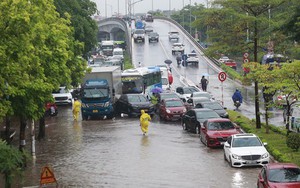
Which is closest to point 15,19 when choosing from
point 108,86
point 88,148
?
point 88,148

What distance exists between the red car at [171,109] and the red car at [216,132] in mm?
10149

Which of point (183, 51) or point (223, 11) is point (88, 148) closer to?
point (223, 11)

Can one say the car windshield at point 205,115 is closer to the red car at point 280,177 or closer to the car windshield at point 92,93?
the car windshield at point 92,93

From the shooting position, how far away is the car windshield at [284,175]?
21991 mm

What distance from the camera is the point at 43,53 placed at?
2827cm

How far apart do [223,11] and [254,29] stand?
1.94 metres

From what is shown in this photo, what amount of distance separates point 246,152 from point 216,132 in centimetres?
588

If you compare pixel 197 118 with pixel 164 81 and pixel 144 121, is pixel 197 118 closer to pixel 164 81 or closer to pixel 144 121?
pixel 144 121

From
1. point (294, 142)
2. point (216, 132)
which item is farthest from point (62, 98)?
point (294, 142)

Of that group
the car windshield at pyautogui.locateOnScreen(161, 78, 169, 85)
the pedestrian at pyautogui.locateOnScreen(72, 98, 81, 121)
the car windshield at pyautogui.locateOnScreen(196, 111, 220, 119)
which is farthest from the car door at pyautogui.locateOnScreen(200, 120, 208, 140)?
the car windshield at pyautogui.locateOnScreen(161, 78, 169, 85)

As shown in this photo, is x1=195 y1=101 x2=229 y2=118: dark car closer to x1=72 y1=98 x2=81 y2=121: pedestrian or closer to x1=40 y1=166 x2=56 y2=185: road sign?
x1=72 y1=98 x2=81 y2=121: pedestrian

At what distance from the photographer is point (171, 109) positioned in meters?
45.8

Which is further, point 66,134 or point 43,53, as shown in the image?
point 66,134

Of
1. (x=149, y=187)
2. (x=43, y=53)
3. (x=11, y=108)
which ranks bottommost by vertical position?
(x=149, y=187)
